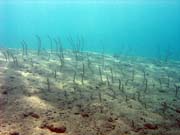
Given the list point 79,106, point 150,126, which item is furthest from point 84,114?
point 150,126

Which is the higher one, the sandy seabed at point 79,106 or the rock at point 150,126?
the sandy seabed at point 79,106

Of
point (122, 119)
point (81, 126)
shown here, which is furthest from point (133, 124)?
point (81, 126)

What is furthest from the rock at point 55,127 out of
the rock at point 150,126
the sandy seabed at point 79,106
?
the rock at point 150,126

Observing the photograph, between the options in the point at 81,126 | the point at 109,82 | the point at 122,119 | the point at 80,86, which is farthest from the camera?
the point at 109,82

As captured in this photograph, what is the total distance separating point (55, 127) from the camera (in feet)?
14.0

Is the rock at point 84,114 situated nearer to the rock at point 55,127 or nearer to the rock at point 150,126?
the rock at point 55,127

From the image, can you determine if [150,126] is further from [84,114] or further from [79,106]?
[79,106]

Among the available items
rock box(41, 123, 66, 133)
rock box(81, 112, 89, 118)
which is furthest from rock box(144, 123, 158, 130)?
rock box(41, 123, 66, 133)

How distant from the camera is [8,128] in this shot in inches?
162

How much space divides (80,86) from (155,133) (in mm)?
2743

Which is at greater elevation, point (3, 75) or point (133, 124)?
point (3, 75)

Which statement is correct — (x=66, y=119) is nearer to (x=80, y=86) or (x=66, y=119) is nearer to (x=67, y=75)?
(x=80, y=86)

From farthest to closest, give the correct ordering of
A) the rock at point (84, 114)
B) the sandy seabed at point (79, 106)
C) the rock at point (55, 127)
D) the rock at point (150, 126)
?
the rock at point (84, 114), the rock at point (150, 126), the sandy seabed at point (79, 106), the rock at point (55, 127)

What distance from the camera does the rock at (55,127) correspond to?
166 inches
